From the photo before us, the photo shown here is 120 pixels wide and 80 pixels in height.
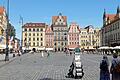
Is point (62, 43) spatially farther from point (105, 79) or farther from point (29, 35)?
point (105, 79)

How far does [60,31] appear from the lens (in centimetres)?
15812

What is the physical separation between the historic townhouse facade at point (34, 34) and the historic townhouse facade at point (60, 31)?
20.4ft

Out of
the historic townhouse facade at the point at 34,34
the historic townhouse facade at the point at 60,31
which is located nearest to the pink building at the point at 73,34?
the historic townhouse facade at the point at 60,31

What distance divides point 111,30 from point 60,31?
45.6 metres

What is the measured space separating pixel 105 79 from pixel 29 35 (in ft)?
483

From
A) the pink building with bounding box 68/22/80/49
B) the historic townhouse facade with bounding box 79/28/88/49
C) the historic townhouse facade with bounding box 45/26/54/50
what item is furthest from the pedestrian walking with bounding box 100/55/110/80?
the historic townhouse facade with bounding box 79/28/88/49

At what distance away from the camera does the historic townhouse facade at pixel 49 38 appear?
6216 inches

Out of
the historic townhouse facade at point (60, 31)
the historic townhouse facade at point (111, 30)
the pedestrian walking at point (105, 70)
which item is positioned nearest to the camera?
the pedestrian walking at point (105, 70)

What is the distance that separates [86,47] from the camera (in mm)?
162750

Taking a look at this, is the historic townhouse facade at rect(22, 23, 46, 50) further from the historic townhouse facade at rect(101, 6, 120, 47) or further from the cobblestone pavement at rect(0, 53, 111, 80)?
the cobblestone pavement at rect(0, 53, 111, 80)

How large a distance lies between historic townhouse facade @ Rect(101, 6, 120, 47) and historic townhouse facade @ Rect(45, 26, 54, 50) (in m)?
32.8

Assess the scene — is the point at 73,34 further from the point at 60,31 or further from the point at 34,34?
the point at 34,34

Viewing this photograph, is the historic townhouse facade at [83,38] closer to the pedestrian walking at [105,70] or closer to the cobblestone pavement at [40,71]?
the cobblestone pavement at [40,71]

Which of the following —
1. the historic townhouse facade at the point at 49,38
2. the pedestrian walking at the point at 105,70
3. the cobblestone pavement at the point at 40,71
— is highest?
the historic townhouse facade at the point at 49,38
